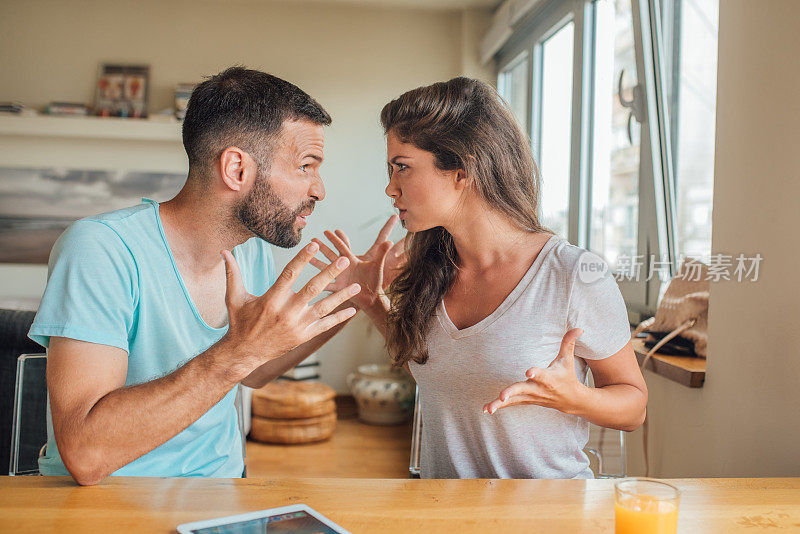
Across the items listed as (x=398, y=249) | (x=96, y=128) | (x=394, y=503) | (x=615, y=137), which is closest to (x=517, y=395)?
(x=394, y=503)

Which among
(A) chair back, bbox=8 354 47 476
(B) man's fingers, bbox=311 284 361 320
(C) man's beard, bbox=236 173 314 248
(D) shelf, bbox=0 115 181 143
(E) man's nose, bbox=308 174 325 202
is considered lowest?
(A) chair back, bbox=8 354 47 476

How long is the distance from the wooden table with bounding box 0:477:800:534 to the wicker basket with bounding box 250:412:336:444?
2.80 metres

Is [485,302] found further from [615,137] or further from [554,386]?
[615,137]

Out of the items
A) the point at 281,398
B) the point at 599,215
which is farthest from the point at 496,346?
the point at 281,398

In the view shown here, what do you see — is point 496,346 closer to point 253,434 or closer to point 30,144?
point 253,434

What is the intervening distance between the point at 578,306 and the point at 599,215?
1.89 m

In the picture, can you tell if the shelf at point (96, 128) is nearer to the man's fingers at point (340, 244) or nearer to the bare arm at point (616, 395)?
the man's fingers at point (340, 244)

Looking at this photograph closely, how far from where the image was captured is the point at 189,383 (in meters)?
1.11

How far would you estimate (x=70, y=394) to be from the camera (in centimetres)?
112

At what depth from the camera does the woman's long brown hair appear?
1444 millimetres

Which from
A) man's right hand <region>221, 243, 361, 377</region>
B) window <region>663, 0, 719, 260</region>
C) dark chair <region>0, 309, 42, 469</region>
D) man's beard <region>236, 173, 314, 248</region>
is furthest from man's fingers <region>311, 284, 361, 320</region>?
window <region>663, 0, 719, 260</region>

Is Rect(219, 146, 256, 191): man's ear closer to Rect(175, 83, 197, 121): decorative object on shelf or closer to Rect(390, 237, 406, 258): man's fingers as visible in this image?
Rect(390, 237, 406, 258): man's fingers

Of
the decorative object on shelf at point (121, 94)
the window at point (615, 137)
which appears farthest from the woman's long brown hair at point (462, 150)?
the decorative object on shelf at point (121, 94)

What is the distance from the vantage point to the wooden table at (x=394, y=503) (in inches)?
36.1
